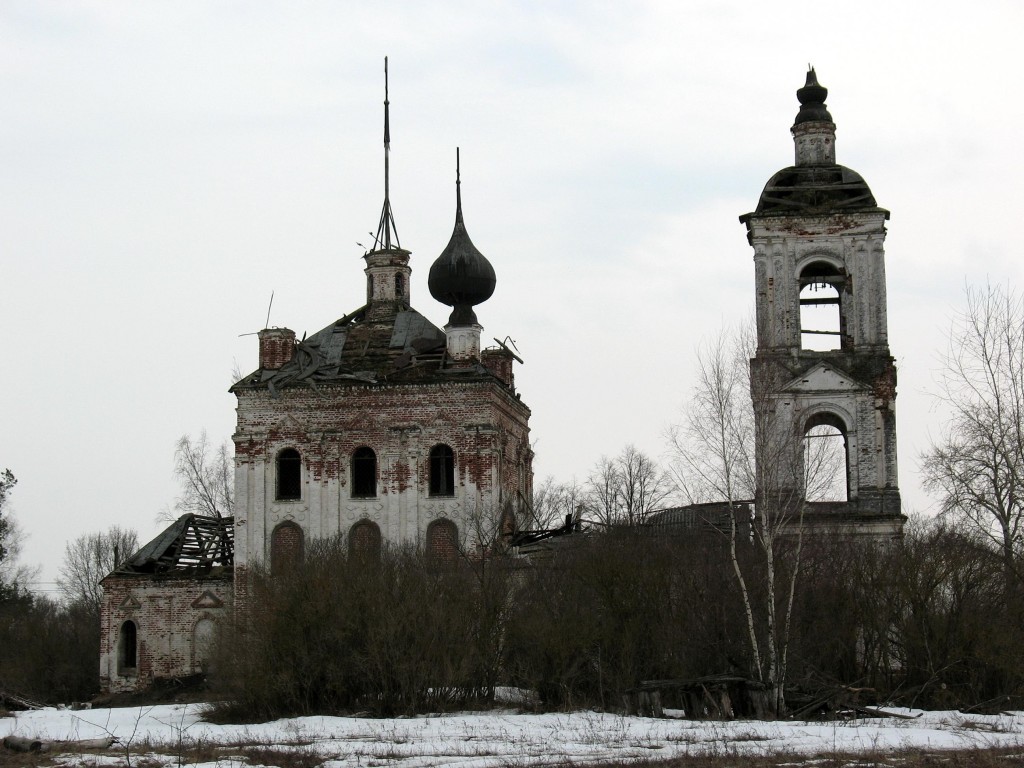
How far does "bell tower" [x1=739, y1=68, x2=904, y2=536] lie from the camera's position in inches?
1138

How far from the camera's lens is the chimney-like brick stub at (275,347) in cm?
3594

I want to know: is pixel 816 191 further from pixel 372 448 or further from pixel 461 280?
pixel 372 448

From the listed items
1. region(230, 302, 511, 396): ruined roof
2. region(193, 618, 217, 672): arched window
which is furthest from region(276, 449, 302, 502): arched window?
region(193, 618, 217, 672): arched window

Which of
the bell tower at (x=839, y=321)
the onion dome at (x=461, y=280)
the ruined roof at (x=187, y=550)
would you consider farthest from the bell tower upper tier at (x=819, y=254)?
the ruined roof at (x=187, y=550)

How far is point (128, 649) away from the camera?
1406 inches

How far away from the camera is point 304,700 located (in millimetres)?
24859

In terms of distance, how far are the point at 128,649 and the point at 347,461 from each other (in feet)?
21.9

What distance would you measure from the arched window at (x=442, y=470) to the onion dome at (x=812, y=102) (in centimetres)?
1048

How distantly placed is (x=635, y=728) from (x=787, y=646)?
378 cm

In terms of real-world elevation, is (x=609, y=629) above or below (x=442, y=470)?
below


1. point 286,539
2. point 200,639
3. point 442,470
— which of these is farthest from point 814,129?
point 200,639

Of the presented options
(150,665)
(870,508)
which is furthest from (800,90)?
(150,665)

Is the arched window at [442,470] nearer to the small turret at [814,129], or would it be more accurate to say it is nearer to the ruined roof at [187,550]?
the ruined roof at [187,550]

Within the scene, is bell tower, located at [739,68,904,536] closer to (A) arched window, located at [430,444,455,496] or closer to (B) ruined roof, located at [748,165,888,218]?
(B) ruined roof, located at [748,165,888,218]
